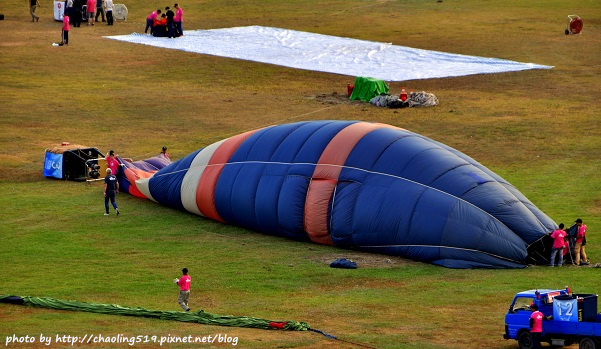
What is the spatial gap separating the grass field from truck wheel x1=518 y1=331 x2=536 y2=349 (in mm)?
389

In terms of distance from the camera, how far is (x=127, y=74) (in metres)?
60.6

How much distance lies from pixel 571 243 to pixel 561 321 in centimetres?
817

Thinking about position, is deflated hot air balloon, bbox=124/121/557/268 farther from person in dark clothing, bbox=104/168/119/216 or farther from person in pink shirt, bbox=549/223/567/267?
person in dark clothing, bbox=104/168/119/216

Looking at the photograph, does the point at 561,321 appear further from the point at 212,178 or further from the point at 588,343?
the point at 212,178

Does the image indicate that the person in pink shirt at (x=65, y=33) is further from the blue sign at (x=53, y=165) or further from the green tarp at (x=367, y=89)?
the blue sign at (x=53, y=165)

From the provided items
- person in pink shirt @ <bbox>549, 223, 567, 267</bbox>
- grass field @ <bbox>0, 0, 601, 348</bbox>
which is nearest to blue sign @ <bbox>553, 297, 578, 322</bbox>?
grass field @ <bbox>0, 0, 601, 348</bbox>

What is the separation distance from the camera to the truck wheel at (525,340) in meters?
21.6

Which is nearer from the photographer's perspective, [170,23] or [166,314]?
[166,314]

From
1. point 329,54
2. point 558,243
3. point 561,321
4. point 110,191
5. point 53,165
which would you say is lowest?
→ point 53,165

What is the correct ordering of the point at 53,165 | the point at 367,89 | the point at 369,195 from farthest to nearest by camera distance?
the point at 367,89, the point at 53,165, the point at 369,195

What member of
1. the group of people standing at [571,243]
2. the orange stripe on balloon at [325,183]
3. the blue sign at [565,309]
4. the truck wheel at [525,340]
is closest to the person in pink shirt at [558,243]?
the group of people standing at [571,243]

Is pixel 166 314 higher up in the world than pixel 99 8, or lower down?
lower down

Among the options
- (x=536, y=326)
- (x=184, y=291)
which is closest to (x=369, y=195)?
(x=184, y=291)

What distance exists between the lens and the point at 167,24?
6962 centimetres
